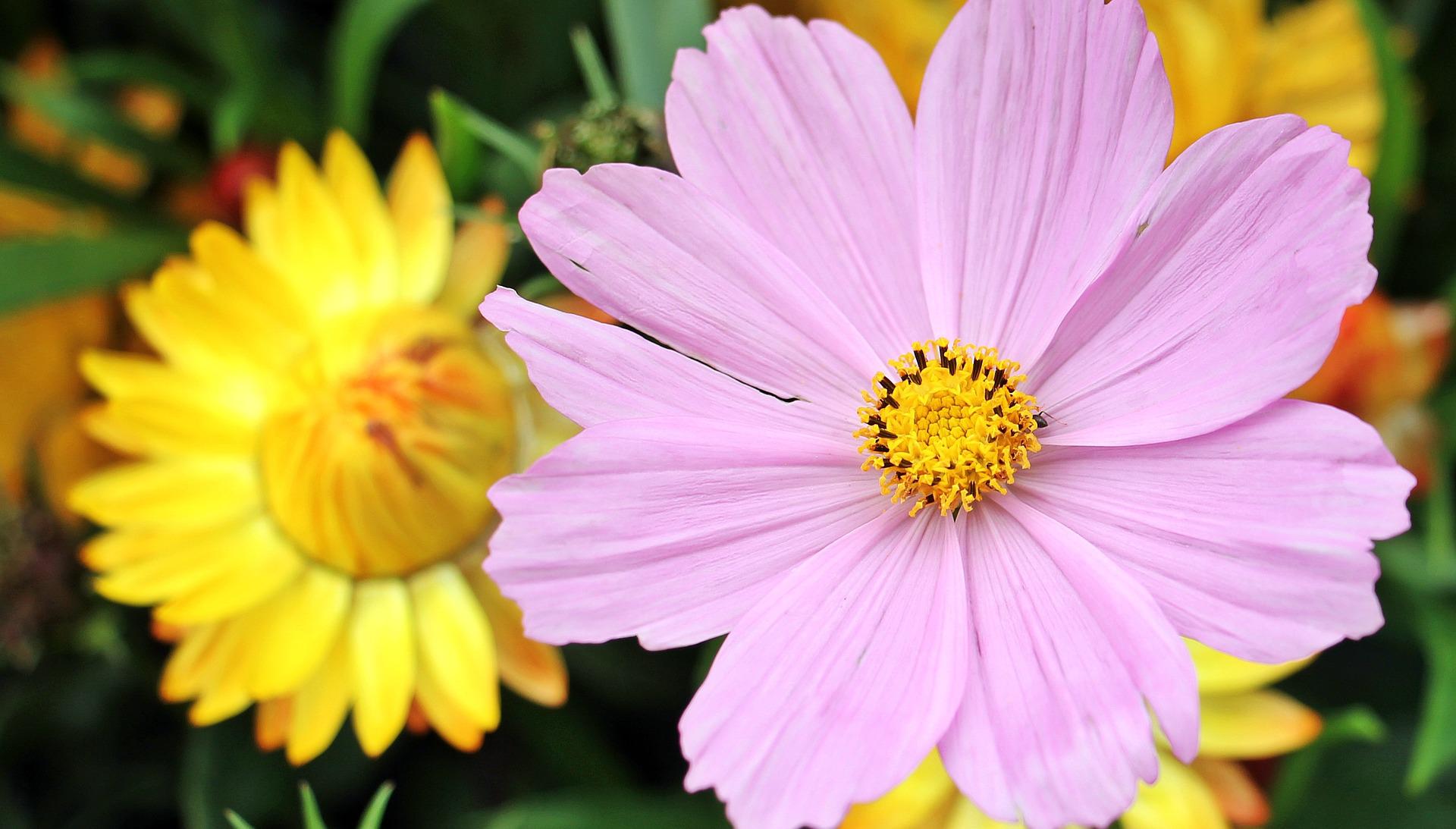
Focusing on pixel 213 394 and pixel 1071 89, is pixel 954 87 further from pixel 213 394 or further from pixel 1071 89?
pixel 213 394

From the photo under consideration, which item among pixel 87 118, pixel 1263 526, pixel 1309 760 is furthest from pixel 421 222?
pixel 1309 760

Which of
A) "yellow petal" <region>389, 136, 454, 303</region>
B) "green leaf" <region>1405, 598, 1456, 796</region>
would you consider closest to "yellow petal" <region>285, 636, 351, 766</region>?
"yellow petal" <region>389, 136, 454, 303</region>

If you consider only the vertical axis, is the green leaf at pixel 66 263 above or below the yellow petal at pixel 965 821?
above

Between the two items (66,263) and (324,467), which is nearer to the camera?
(324,467)

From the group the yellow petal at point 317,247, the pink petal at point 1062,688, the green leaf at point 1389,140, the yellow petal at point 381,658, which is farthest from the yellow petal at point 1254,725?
the yellow petal at point 317,247

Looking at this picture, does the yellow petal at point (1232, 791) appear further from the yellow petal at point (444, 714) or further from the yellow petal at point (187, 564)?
the yellow petal at point (187, 564)

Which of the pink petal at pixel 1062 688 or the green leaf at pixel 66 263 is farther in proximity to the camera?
the green leaf at pixel 66 263

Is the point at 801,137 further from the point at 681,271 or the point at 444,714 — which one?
the point at 444,714
